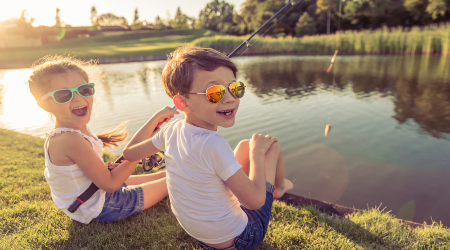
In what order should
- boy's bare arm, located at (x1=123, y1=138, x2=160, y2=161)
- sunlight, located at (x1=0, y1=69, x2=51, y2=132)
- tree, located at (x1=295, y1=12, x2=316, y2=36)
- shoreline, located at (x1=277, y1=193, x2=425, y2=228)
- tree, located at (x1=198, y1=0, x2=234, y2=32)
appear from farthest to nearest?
tree, located at (x1=198, y1=0, x2=234, y2=32) < tree, located at (x1=295, y1=12, x2=316, y2=36) < sunlight, located at (x1=0, y1=69, x2=51, y2=132) < shoreline, located at (x1=277, y1=193, x2=425, y2=228) < boy's bare arm, located at (x1=123, y1=138, x2=160, y2=161)

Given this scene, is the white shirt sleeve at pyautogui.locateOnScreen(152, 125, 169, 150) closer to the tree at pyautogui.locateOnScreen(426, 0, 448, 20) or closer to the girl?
the girl

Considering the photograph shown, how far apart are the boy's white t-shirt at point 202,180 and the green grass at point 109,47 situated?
1919cm

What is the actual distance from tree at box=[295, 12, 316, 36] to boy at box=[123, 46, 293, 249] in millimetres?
45546

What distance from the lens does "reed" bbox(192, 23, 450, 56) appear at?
1928cm

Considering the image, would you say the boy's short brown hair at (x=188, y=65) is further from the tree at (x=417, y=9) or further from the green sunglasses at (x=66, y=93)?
the tree at (x=417, y=9)

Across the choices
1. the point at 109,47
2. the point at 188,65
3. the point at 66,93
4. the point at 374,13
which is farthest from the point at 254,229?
the point at 374,13

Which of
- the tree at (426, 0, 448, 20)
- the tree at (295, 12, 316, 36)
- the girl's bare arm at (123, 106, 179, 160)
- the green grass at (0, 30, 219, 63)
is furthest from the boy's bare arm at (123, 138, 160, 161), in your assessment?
the tree at (295, 12, 316, 36)

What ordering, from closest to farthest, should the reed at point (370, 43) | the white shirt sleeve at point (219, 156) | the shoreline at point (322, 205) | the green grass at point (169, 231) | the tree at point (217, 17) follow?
the white shirt sleeve at point (219, 156), the green grass at point (169, 231), the shoreline at point (322, 205), the reed at point (370, 43), the tree at point (217, 17)

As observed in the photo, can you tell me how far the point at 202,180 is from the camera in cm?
147

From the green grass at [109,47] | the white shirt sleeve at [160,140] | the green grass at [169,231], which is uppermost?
the green grass at [109,47]

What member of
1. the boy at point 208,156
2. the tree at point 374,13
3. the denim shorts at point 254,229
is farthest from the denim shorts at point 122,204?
the tree at point 374,13

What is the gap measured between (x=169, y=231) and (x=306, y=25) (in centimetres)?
4576

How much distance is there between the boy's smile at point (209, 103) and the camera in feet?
4.69

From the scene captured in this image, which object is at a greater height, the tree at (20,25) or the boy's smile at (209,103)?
the tree at (20,25)
